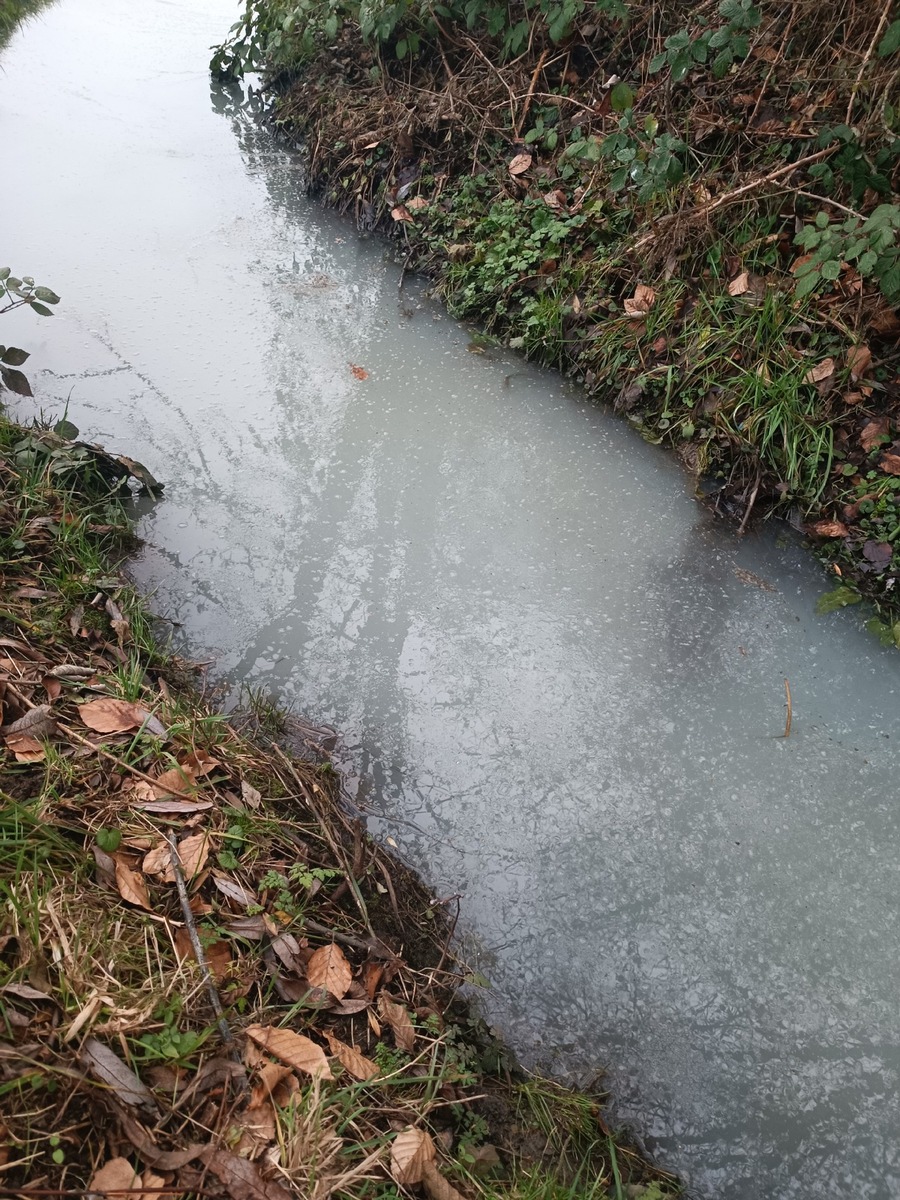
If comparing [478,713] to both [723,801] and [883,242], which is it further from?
[883,242]

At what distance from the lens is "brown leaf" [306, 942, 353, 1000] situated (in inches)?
51.6

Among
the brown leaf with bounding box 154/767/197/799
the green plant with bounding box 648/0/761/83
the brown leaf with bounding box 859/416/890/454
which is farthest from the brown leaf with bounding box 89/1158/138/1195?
the green plant with bounding box 648/0/761/83

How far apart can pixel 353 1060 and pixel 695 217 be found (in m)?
2.72

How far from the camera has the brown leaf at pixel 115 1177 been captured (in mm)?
949

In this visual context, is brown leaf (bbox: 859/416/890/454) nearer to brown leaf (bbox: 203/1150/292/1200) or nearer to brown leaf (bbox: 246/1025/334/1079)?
brown leaf (bbox: 246/1025/334/1079)

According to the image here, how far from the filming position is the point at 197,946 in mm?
1231

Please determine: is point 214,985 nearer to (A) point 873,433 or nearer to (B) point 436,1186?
(B) point 436,1186

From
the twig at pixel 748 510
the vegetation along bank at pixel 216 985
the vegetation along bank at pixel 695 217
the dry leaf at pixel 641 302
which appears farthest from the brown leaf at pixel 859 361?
the vegetation along bank at pixel 216 985

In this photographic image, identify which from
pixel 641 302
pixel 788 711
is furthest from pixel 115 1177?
pixel 641 302

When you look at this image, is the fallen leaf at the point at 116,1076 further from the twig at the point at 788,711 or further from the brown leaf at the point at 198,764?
the twig at the point at 788,711

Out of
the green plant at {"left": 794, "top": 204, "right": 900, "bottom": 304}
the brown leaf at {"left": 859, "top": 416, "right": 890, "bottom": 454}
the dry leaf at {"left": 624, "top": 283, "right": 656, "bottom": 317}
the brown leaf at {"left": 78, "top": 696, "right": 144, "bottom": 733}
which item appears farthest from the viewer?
the dry leaf at {"left": 624, "top": 283, "right": 656, "bottom": 317}

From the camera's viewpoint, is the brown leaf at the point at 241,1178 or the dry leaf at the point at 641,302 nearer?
the brown leaf at the point at 241,1178

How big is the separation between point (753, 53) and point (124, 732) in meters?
3.09

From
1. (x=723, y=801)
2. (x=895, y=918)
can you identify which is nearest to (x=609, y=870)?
(x=723, y=801)
